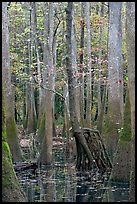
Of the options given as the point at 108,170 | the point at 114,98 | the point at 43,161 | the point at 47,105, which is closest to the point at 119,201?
the point at 108,170

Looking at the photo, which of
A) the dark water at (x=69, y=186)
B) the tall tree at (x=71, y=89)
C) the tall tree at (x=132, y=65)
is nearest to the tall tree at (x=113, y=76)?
the dark water at (x=69, y=186)

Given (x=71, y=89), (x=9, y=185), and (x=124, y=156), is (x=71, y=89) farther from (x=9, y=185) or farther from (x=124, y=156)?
(x=9, y=185)

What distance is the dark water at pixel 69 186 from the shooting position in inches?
330

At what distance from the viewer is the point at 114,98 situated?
637 inches

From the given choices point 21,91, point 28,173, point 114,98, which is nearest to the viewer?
point 28,173

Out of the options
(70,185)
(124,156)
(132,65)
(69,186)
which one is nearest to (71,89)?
(124,156)

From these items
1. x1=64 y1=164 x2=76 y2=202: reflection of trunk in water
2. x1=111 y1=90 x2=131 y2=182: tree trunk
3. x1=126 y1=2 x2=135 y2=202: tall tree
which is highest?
x1=126 y1=2 x2=135 y2=202: tall tree

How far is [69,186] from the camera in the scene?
31.8ft

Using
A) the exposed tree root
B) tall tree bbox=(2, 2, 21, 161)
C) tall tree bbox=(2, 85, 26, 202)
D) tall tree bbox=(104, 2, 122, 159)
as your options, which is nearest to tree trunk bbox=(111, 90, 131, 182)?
the exposed tree root

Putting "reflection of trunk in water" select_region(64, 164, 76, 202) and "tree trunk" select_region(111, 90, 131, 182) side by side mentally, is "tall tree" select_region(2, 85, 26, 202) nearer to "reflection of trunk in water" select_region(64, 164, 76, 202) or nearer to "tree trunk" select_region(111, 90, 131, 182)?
"reflection of trunk in water" select_region(64, 164, 76, 202)

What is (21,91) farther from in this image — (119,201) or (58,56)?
(119,201)

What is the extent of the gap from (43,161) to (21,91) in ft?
83.0

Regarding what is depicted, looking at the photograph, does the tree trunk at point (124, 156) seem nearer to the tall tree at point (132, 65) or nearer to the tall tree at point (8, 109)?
the tall tree at point (132, 65)

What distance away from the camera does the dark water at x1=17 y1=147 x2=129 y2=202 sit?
27.5ft
